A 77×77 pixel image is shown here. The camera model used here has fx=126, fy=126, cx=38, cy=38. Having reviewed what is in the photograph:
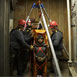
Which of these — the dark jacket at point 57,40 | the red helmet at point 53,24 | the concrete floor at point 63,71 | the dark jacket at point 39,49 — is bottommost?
A: the concrete floor at point 63,71

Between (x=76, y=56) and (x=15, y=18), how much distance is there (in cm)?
103

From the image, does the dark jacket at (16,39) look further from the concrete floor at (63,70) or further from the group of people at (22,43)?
the concrete floor at (63,70)

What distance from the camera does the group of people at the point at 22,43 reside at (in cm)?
174

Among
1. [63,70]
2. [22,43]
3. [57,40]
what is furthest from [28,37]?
[63,70]

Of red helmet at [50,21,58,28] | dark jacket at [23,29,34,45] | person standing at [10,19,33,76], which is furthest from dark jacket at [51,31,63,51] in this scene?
person standing at [10,19,33,76]

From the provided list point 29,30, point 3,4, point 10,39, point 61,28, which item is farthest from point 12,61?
point 61,28

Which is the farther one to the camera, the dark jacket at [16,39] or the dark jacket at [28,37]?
the dark jacket at [28,37]

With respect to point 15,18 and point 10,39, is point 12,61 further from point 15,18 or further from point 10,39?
point 15,18

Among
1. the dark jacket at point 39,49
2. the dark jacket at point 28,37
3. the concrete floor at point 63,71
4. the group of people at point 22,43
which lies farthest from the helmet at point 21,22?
the concrete floor at point 63,71

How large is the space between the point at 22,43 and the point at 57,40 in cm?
53

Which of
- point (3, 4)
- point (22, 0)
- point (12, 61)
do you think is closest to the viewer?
point (3, 4)

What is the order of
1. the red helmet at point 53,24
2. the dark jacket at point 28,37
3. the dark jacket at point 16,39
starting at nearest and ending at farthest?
the dark jacket at point 16,39
the dark jacket at point 28,37
the red helmet at point 53,24

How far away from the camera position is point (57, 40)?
189 cm

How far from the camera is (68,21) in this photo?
193 cm
